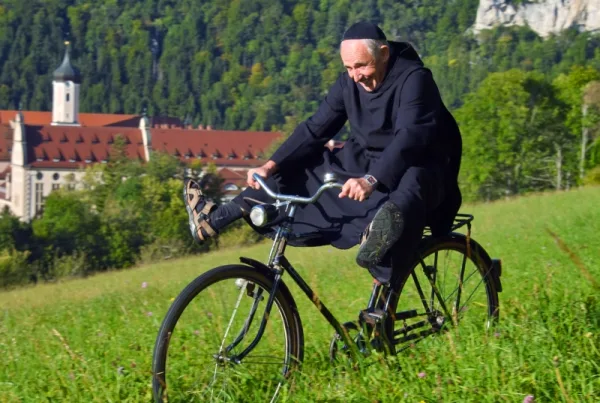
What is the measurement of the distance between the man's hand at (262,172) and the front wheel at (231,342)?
443 mm

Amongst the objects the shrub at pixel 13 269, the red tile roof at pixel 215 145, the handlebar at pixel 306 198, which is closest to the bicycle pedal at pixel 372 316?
the handlebar at pixel 306 198

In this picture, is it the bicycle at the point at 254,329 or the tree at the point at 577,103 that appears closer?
the bicycle at the point at 254,329

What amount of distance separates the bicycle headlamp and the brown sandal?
8.1 inches

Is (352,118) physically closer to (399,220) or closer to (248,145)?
(399,220)

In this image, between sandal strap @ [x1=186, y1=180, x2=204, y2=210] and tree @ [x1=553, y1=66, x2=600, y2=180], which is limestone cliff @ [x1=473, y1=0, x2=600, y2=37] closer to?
tree @ [x1=553, y1=66, x2=600, y2=180]

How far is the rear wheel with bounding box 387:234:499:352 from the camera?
4727mm

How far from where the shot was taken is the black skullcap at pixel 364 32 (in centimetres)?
434

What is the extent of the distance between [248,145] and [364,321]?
15284 centimetres

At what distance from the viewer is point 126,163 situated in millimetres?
106938

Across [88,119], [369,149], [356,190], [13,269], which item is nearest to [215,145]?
[88,119]

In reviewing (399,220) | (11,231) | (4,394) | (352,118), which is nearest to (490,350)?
(399,220)

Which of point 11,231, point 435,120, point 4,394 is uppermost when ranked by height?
point 435,120

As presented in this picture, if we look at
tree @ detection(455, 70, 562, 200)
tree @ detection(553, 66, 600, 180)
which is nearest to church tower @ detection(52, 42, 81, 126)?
tree @ detection(553, 66, 600, 180)

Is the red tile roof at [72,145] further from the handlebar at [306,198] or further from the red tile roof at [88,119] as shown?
the handlebar at [306,198]
